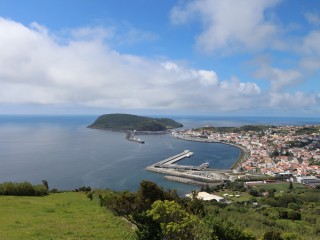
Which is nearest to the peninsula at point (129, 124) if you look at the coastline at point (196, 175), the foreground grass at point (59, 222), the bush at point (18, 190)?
the coastline at point (196, 175)

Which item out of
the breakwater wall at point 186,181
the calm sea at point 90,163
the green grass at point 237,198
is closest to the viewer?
the green grass at point 237,198

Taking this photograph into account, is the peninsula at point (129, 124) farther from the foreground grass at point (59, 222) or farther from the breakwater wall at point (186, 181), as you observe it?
the foreground grass at point (59, 222)

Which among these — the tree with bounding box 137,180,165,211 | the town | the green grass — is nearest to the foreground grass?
the tree with bounding box 137,180,165,211

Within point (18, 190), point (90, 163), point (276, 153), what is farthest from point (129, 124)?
point (18, 190)

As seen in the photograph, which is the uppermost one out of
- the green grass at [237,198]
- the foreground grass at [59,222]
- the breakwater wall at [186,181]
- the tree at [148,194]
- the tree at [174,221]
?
the tree at [174,221]

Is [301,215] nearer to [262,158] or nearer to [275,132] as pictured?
[262,158]

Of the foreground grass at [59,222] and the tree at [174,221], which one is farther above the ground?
the tree at [174,221]
